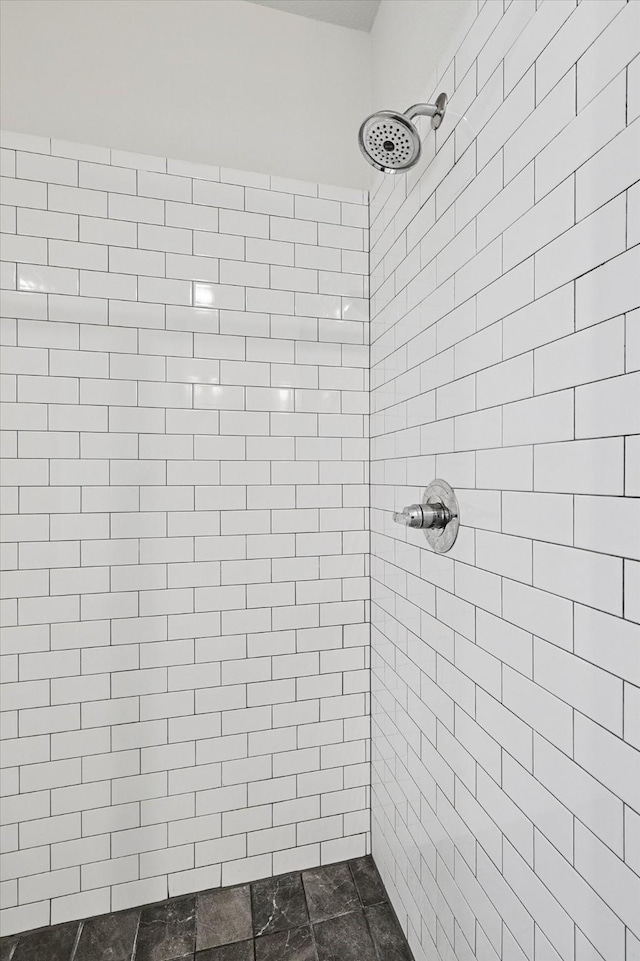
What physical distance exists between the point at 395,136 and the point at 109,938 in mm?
2141

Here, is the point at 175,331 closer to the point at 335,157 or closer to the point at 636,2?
the point at 335,157

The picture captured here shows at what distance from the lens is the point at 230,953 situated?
4.28 ft

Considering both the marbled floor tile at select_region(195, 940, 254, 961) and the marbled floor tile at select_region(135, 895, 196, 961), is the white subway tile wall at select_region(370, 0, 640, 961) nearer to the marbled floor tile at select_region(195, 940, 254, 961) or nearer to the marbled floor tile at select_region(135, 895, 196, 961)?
the marbled floor tile at select_region(195, 940, 254, 961)

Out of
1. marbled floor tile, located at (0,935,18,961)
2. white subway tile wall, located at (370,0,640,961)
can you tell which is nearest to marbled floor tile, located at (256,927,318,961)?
white subway tile wall, located at (370,0,640,961)

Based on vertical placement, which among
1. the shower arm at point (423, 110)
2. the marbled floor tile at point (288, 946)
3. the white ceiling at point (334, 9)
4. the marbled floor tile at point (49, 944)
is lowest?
the marbled floor tile at point (49, 944)

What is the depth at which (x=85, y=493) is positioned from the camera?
4.65ft

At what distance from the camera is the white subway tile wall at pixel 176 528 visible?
4.53 ft

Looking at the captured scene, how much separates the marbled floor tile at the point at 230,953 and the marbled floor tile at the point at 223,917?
0.01 metres

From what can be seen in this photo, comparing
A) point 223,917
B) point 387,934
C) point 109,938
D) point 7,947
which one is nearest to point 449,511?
point 387,934

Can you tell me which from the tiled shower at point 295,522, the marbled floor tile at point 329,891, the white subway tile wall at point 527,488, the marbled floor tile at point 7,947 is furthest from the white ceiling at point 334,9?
the marbled floor tile at point 7,947

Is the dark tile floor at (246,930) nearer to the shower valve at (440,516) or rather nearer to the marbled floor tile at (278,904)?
the marbled floor tile at (278,904)

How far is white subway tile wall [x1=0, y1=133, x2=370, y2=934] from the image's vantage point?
138 centimetres

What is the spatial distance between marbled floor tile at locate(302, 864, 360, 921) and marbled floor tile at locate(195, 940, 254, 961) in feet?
0.62

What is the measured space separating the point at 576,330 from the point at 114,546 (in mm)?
1273
